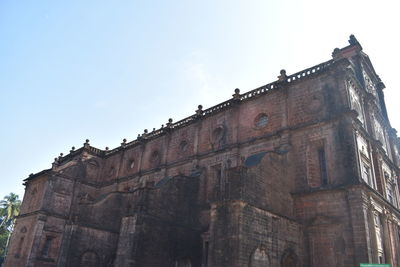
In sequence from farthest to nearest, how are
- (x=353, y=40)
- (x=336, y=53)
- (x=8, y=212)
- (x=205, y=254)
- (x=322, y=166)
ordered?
(x=8, y=212)
(x=353, y=40)
(x=336, y=53)
(x=322, y=166)
(x=205, y=254)

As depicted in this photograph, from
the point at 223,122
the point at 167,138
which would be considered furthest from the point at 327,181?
the point at 167,138

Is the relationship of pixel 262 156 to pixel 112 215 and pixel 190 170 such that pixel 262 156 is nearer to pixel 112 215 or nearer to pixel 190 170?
pixel 190 170

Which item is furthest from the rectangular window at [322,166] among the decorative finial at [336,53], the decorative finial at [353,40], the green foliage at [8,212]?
the green foliage at [8,212]

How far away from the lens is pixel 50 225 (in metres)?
28.0

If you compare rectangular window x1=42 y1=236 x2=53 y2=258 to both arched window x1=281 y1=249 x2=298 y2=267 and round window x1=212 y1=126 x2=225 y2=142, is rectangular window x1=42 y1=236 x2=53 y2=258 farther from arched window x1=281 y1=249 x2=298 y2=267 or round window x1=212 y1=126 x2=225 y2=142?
arched window x1=281 y1=249 x2=298 y2=267

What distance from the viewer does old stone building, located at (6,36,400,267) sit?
572 inches

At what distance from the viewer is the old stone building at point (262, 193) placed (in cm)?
1453

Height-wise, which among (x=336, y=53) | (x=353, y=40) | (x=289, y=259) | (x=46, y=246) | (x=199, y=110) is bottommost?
(x=289, y=259)

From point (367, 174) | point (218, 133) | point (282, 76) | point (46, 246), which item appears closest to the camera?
point (367, 174)

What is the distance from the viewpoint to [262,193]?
606 inches

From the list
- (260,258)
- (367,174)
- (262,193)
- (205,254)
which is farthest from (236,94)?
(260,258)

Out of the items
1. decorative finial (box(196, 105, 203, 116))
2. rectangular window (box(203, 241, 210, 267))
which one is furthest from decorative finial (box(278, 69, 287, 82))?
rectangular window (box(203, 241, 210, 267))

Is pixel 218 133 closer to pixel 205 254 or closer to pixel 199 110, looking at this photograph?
pixel 199 110

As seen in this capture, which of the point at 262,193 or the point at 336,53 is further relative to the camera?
the point at 336,53
